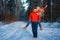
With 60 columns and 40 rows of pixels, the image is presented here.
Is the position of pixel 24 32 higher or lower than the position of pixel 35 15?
lower

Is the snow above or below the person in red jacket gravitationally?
below

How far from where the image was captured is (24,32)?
212cm

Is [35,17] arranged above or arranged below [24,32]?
above

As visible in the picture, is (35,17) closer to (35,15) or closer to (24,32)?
(35,15)

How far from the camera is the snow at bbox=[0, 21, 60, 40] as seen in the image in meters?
2.08

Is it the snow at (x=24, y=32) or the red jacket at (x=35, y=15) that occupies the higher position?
the red jacket at (x=35, y=15)

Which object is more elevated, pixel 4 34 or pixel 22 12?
pixel 22 12

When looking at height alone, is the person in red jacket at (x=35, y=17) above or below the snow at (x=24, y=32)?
above

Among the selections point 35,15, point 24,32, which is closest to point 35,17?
point 35,15

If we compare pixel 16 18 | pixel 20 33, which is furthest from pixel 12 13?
pixel 20 33

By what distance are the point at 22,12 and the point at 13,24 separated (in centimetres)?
18

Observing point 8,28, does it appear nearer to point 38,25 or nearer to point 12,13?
point 12,13

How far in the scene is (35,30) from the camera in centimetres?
211

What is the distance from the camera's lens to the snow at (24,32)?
2080 millimetres
